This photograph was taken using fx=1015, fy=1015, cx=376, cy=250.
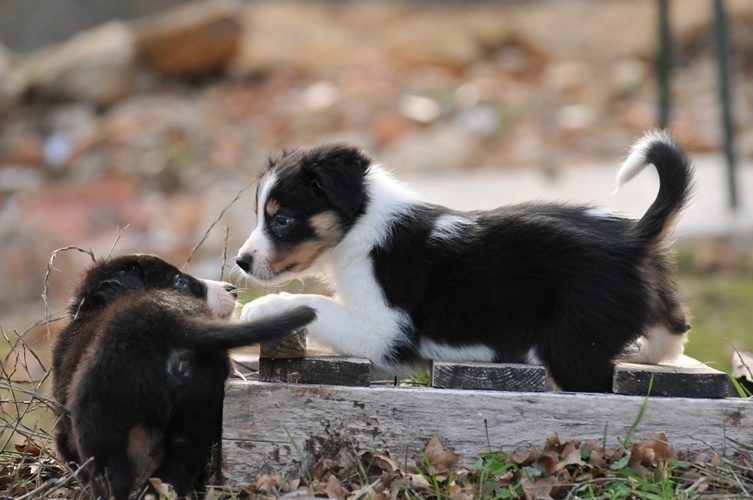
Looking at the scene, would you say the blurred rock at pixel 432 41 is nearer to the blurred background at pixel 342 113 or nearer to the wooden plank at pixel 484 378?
the blurred background at pixel 342 113

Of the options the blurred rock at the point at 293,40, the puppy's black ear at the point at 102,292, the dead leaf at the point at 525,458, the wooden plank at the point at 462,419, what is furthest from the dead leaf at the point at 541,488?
the blurred rock at the point at 293,40

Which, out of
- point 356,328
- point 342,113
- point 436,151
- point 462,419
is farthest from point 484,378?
point 342,113

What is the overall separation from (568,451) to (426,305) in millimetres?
898

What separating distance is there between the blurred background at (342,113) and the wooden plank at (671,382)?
375 cm

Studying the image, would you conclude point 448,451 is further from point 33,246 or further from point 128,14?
point 128,14

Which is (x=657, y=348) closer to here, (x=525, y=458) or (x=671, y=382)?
(x=671, y=382)

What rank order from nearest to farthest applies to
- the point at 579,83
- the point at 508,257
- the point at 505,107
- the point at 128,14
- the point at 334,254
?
the point at 508,257 → the point at 334,254 → the point at 505,107 → the point at 579,83 → the point at 128,14

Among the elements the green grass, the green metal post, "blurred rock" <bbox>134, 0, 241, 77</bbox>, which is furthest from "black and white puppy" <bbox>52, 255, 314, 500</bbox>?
"blurred rock" <bbox>134, 0, 241, 77</bbox>

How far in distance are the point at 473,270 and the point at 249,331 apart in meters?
1.12

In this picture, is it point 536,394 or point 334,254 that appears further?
point 334,254

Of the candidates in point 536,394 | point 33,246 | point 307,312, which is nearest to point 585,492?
→ point 536,394

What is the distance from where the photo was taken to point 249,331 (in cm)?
385

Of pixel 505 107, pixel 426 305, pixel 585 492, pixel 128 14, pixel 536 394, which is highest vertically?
pixel 128 14

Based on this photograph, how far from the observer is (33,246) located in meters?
11.7
